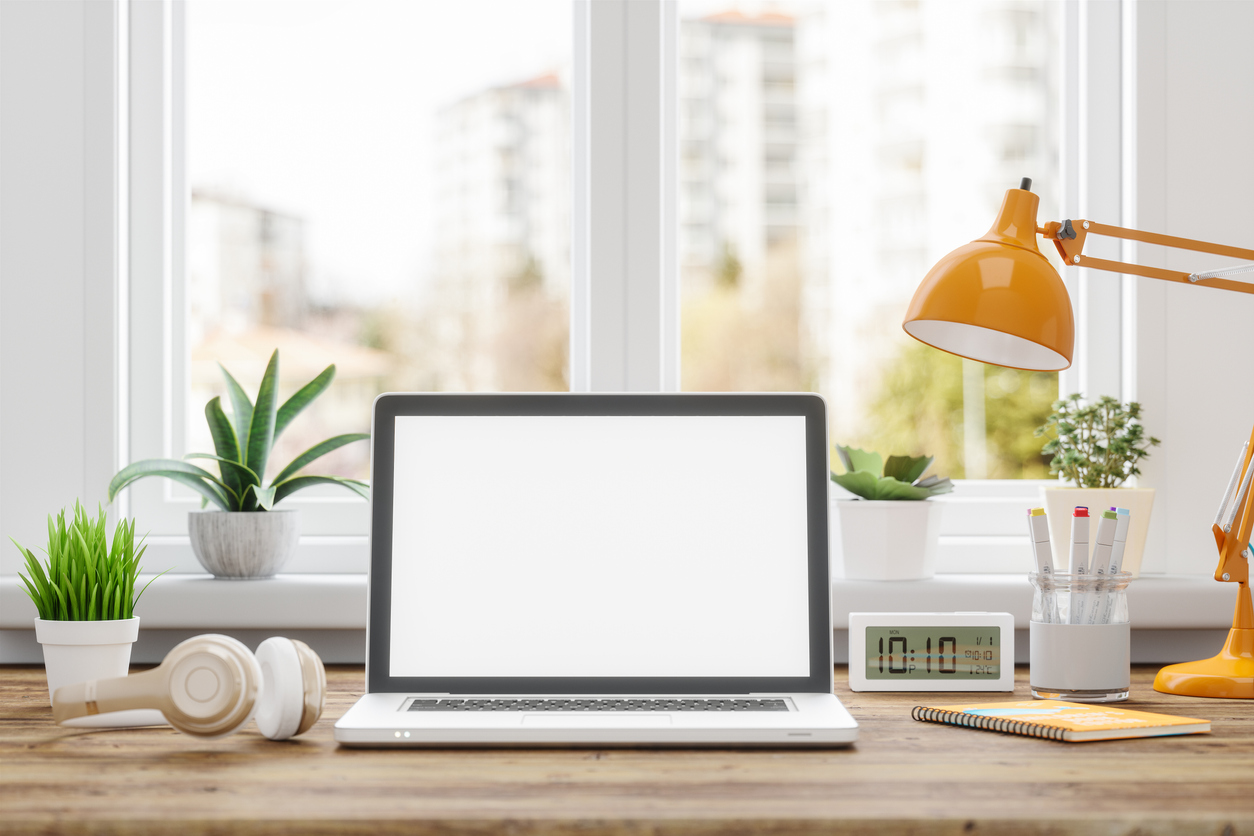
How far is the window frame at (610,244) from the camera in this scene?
1.32 m

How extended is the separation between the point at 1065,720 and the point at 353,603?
81 cm

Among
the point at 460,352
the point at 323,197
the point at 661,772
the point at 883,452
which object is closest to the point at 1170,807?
the point at 661,772

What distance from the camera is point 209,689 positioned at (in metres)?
0.76

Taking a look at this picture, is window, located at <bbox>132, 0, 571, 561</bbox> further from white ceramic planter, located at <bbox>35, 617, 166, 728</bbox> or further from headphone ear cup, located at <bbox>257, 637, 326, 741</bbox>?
headphone ear cup, located at <bbox>257, 637, 326, 741</bbox>

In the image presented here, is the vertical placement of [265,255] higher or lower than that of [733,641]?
higher

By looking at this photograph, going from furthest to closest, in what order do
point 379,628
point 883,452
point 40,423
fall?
point 883,452
point 40,423
point 379,628

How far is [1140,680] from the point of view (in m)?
1.07

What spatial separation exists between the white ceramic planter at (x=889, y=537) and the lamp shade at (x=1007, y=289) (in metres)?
0.31

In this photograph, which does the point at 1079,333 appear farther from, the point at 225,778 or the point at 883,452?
the point at 225,778

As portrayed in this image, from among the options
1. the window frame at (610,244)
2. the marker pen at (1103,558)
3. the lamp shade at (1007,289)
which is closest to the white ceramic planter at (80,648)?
the window frame at (610,244)

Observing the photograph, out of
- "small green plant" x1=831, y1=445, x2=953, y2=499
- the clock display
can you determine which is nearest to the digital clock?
the clock display

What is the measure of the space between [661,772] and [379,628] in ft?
1.09

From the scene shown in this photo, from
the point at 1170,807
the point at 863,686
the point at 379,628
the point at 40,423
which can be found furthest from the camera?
the point at 40,423

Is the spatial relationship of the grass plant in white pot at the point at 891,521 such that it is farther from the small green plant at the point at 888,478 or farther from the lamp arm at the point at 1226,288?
the lamp arm at the point at 1226,288
